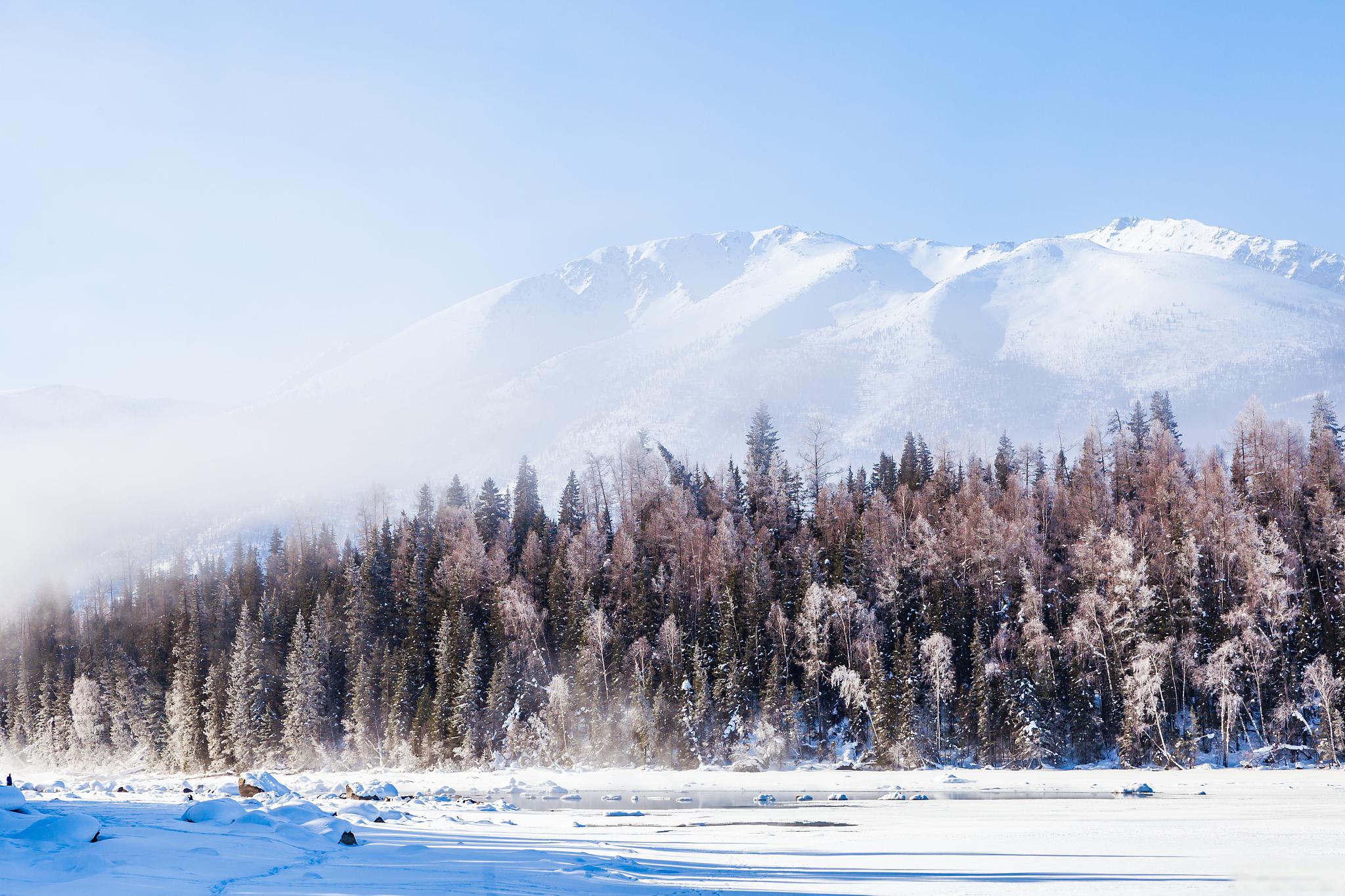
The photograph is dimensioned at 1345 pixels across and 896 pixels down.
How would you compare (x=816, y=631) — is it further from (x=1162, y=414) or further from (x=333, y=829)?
(x=1162, y=414)

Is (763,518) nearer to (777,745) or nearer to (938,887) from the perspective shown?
(777,745)

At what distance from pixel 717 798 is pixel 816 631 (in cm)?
2659

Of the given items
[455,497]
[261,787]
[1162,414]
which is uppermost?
[1162,414]

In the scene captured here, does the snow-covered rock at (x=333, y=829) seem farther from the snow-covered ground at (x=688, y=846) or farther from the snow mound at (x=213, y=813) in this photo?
the snow mound at (x=213, y=813)

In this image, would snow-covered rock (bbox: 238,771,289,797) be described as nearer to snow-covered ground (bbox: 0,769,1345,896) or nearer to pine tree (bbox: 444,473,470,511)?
snow-covered ground (bbox: 0,769,1345,896)

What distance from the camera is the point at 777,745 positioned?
236ft

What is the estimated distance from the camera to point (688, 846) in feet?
87.2

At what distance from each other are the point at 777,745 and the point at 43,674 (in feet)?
355

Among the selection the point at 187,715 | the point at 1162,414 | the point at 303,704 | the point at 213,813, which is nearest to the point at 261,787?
the point at 213,813

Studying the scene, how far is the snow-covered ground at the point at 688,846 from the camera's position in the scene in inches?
686

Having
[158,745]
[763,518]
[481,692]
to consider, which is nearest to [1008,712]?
[763,518]

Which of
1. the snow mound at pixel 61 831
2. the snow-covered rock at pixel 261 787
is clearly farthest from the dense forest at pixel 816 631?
the snow mound at pixel 61 831

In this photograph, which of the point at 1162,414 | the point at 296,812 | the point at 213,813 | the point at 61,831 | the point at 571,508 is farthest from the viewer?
the point at 1162,414

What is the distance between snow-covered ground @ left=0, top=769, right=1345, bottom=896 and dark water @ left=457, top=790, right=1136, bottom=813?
50.5 inches
